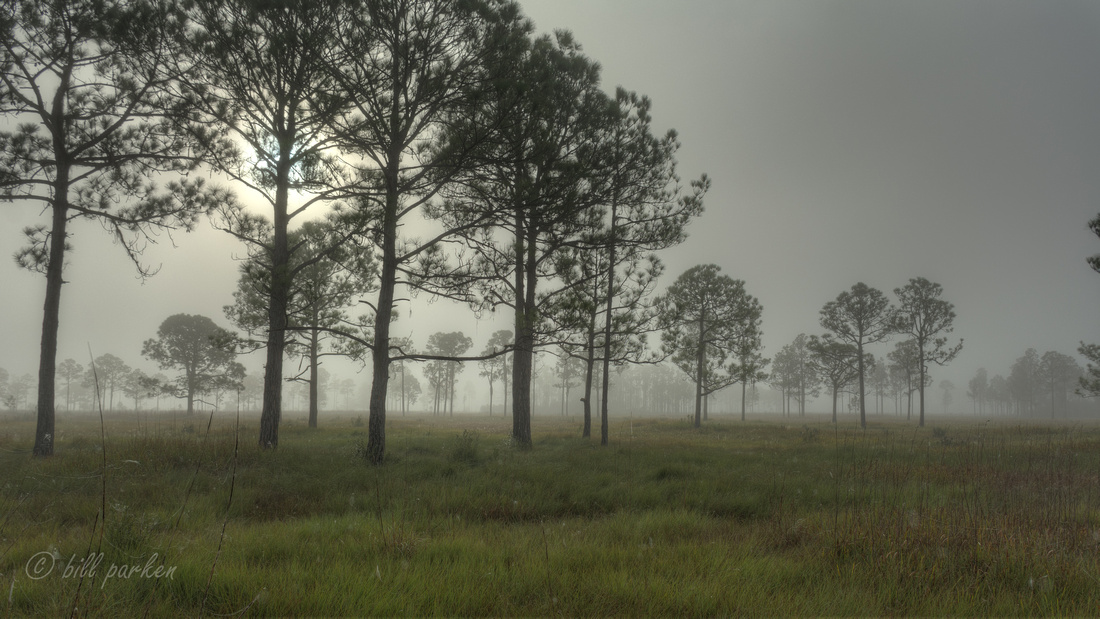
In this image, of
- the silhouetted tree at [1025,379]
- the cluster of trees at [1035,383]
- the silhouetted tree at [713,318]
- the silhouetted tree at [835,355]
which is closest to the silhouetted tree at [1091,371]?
the silhouetted tree at [835,355]

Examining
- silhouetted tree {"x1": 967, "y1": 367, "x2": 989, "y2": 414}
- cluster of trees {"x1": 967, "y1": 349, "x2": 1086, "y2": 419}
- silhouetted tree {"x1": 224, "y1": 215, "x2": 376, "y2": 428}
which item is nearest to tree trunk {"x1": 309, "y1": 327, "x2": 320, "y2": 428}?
silhouetted tree {"x1": 224, "y1": 215, "x2": 376, "y2": 428}

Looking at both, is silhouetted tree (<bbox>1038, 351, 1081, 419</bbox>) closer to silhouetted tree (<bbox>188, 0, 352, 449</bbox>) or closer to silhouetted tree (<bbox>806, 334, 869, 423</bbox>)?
silhouetted tree (<bbox>806, 334, 869, 423</bbox>)

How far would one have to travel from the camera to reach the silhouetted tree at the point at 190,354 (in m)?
37.5

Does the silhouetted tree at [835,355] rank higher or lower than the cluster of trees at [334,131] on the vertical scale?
lower

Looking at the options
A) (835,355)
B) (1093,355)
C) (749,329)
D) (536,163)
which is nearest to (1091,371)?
(1093,355)

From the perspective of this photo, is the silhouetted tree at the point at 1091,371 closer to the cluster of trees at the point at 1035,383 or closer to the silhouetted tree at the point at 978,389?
the cluster of trees at the point at 1035,383

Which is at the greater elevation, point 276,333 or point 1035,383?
point 276,333

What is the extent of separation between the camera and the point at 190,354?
38.0 metres

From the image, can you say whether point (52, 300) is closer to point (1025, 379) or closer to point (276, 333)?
point (276, 333)

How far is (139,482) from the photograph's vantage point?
6789 millimetres

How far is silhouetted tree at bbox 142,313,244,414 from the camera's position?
123 ft

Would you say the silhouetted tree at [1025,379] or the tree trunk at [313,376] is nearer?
the tree trunk at [313,376]

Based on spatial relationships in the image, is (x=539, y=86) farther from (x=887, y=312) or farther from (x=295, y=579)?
(x=887, y=312)

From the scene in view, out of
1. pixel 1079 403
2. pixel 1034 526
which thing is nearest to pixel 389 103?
pixel 1034 526
